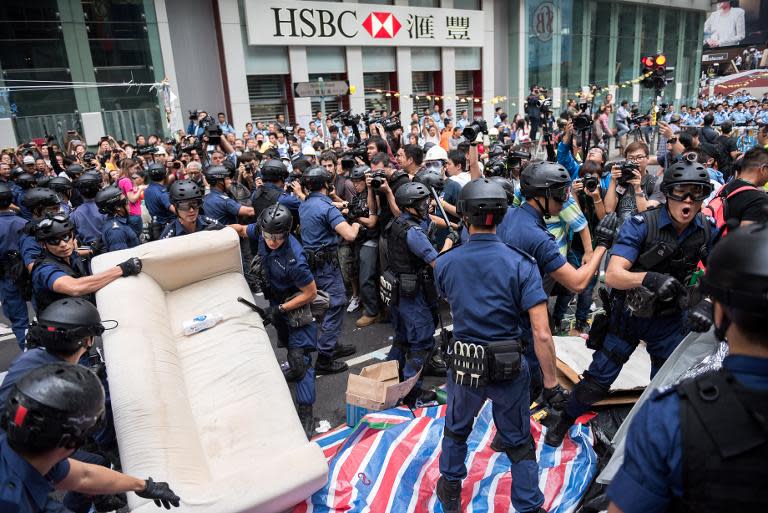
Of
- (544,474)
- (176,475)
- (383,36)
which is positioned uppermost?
(383,36)

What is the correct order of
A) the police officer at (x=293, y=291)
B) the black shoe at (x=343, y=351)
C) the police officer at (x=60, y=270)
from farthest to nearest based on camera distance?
the black shoe at (x=343, y=351) → the police officer at (x=293, y=291) → the police officer at (x=60, y=270)

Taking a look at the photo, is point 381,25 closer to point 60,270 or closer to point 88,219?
point 88,219

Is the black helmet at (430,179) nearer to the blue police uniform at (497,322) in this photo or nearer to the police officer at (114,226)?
the blue police uniform at (497,322)

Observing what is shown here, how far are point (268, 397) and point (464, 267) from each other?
1746 millimetres

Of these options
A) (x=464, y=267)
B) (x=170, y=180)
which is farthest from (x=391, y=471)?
(x=170, y=180)

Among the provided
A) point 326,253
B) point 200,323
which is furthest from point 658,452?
point 326,253

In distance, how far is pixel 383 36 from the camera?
2050 cm

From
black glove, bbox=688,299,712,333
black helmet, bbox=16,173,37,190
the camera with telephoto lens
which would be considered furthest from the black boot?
black helmet, bbox=16,173,37,190

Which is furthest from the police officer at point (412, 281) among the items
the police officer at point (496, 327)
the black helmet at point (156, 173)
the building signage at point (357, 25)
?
the building signage at point (357, 25)

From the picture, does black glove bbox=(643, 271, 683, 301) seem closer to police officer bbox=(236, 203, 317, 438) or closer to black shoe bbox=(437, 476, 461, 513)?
black shoe bbox=(437, 476, 461, 513)

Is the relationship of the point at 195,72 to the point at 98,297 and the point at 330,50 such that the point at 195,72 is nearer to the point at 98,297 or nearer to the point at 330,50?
the point at 330,50

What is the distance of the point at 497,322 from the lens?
2996mm

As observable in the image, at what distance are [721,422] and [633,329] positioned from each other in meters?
2.27

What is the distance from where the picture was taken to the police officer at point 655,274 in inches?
128
